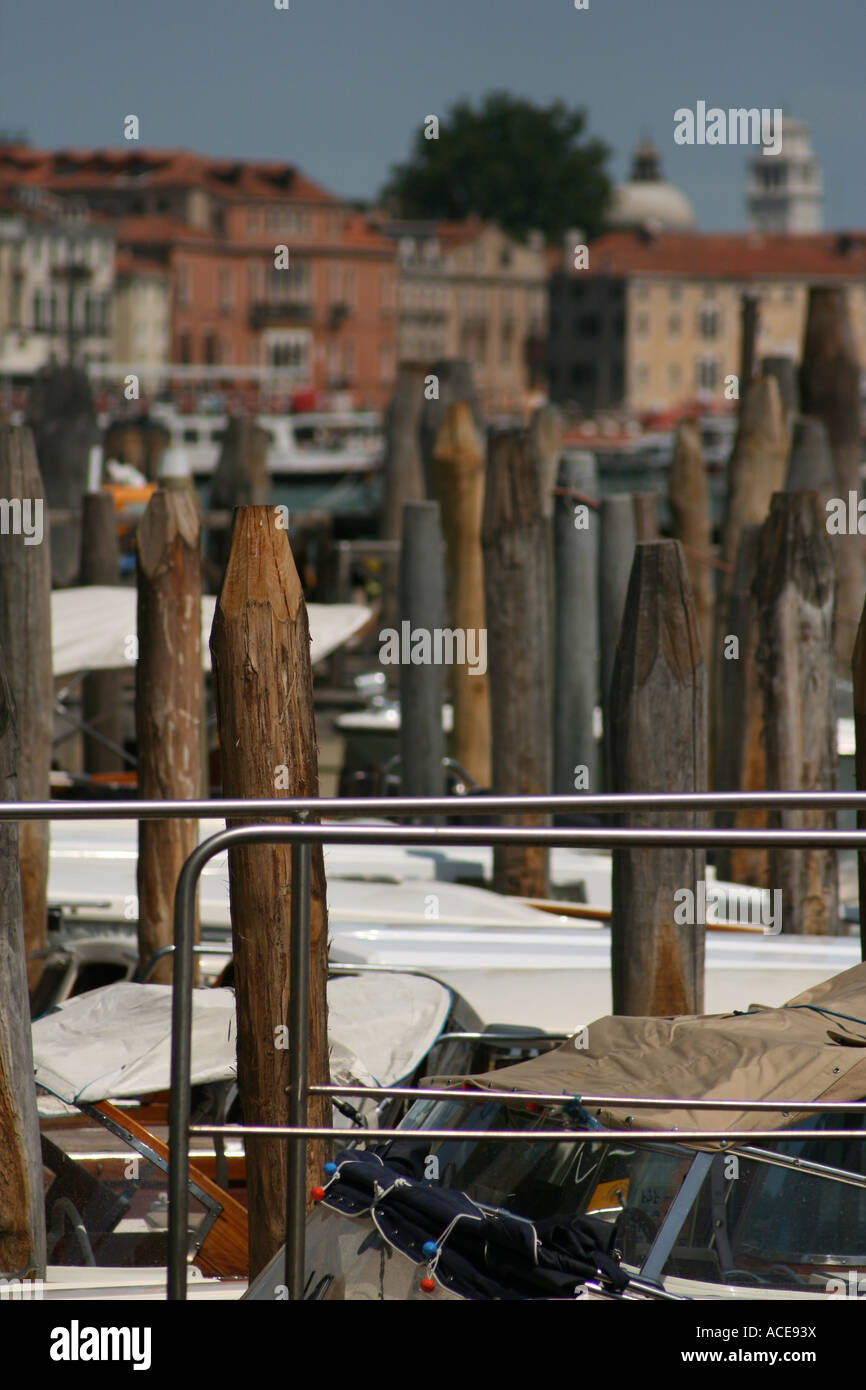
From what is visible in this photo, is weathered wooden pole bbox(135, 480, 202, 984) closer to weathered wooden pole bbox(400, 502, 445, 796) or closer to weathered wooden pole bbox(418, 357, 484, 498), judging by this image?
weathered wooden pole bbox(400, 502, 445, 796)

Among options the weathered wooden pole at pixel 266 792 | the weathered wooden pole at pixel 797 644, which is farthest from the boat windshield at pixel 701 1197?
the weathered wooden pole at pixel 797 644

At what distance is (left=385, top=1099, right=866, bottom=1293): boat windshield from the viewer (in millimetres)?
4164

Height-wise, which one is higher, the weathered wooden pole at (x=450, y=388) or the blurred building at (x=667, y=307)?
the blurred building at (x=667, y=307)

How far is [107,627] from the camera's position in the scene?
1003 centimetres

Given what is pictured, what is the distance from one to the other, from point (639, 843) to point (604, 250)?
118559 mm

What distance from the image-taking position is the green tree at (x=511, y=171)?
4476 inches

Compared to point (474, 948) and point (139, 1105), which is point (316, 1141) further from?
point (474, 948)

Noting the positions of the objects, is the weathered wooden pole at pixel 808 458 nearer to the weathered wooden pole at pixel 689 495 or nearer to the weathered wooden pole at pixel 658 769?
the weathered wooden pole at pixel 689 495

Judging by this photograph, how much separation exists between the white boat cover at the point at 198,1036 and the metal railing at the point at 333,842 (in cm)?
143

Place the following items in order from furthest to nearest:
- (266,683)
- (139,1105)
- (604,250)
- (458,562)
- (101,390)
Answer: (604,250), (101,390), (458,562), (139,1105), (266,683)

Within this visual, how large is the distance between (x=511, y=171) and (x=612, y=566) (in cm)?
10892

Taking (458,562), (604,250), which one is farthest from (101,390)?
(458,562)

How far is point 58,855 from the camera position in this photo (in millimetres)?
9344
